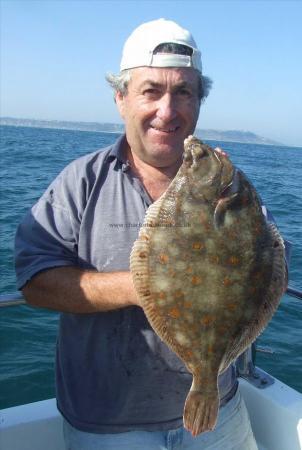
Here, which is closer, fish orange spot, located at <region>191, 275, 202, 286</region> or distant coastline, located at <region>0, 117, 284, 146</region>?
fish orange spot, located at <region>191, 275, 202, 286</region>

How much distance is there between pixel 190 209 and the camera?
7.29 ft

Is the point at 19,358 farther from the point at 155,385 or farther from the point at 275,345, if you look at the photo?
the point at 155,385

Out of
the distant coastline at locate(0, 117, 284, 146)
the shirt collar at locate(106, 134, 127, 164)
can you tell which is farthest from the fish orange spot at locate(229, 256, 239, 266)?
the distant coastline at locate(0, 117, 284, 146)

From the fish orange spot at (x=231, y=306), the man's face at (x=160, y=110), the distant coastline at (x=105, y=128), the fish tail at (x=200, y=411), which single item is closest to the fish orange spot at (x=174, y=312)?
the fish orange spot at (x=231, y=306)

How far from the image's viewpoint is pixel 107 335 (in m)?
2.63

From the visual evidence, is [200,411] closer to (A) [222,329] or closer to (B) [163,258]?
(A) [222,329]

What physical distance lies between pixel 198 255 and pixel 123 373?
88 cm

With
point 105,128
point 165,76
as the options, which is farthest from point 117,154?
point 105,128

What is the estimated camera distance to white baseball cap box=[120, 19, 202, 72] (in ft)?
8.61

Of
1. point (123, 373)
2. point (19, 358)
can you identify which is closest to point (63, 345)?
point (123, 373)

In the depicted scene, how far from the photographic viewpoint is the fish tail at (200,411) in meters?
2.25

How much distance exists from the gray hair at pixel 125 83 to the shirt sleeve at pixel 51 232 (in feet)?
1.88

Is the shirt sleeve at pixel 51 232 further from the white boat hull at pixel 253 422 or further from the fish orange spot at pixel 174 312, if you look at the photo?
the white boat hull at pixel 253 422

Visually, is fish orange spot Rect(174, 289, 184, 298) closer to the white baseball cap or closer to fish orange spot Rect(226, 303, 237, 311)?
fish orange spot Rect(226, 303, 237, 311)
